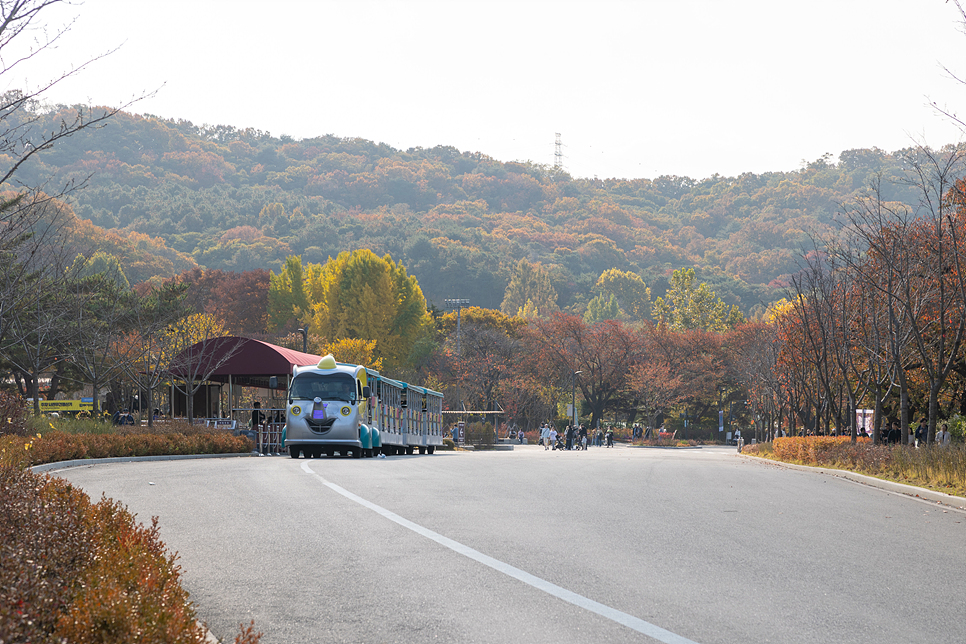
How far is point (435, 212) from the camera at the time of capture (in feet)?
565

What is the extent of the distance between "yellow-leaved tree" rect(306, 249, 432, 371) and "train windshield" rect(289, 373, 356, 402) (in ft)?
157

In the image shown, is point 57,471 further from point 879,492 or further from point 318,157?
point 318,157

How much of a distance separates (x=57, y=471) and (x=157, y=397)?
38.0 metres

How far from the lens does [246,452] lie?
33.1 m

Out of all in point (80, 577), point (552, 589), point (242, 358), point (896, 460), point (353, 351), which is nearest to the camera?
point (80, 577)

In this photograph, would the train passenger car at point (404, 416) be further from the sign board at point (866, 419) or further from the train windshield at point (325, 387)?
the sign board at point (866, 419)

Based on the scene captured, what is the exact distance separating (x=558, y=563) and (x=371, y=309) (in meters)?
72.2

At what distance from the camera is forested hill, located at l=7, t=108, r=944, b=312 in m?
133

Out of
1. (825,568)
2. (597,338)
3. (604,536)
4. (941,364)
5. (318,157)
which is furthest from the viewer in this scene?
(318,157)

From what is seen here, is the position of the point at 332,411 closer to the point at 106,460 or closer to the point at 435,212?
the point at 106,460

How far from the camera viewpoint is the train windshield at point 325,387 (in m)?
29.4

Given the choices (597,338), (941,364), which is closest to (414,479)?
(941,364)

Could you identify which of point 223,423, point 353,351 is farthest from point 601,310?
point 223,423

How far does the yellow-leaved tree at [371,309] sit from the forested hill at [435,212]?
1185 inches
